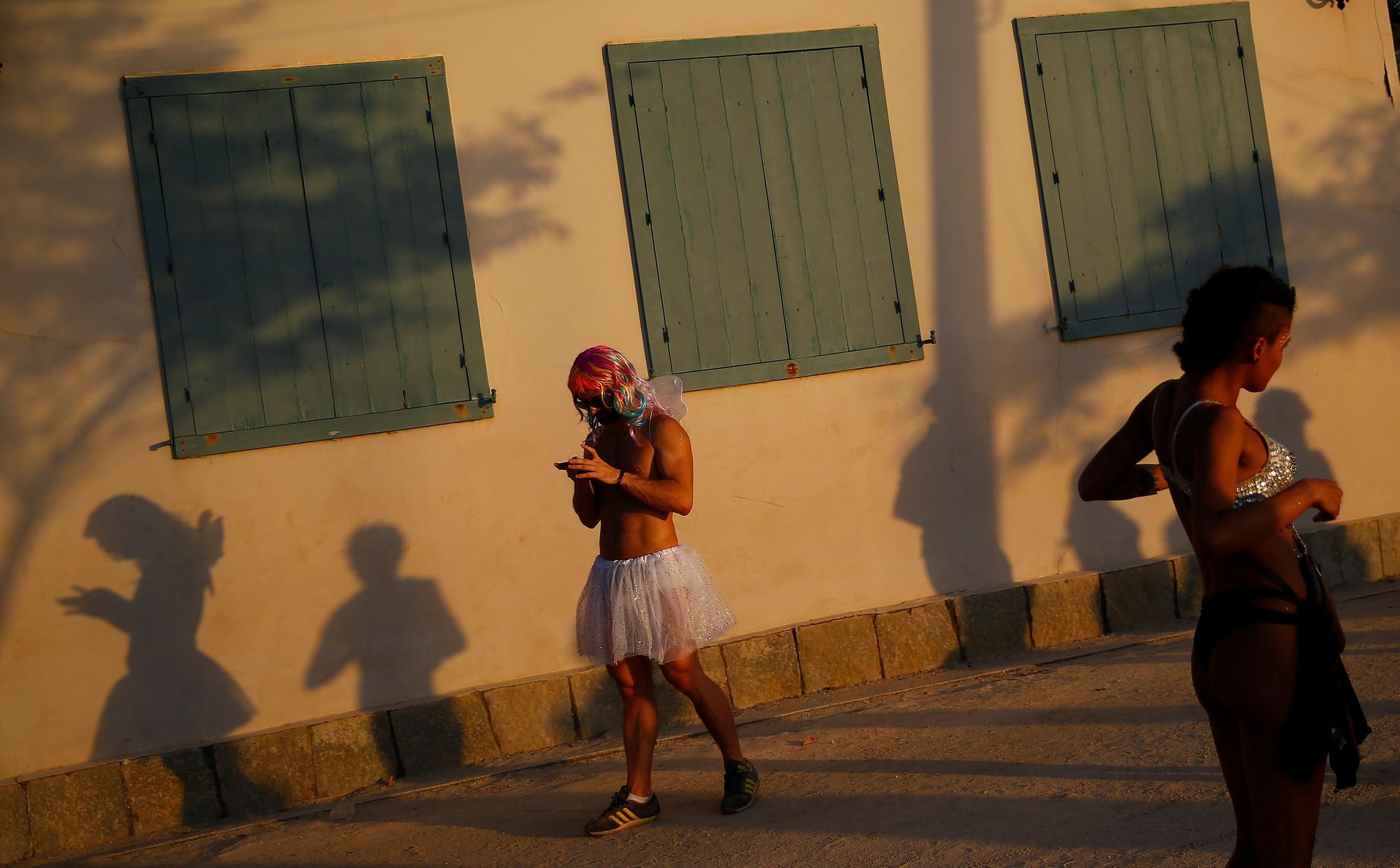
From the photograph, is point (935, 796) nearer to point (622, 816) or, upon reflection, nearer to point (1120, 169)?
point (622, 816)

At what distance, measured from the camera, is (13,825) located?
5.35 meters

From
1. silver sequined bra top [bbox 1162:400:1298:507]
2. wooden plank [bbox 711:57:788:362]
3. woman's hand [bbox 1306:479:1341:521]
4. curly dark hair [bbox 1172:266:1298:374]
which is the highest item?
wooden plank [bbox 711:57:788:362]

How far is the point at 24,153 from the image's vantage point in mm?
5715

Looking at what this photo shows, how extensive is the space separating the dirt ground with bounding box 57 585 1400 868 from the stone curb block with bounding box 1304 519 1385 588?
774 mm

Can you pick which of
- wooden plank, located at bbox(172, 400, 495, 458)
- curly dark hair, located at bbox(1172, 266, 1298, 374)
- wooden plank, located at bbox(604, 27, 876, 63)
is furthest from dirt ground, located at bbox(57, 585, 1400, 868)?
wooden plank, located at bbox(604, 27, 876, 63)

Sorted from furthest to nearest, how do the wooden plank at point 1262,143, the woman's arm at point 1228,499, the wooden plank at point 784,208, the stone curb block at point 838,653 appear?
the wooden plank at point 1262,143, the wooden plank at point 784,208, the stone curb block at point 838,653, the woman's arm at point 1228,499

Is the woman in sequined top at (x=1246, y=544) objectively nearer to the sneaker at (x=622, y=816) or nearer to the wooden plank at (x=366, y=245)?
the sneaker at (x=622, y=816)

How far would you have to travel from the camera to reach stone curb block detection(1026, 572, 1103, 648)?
6555mm

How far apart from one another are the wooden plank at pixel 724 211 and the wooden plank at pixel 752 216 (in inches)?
0.4

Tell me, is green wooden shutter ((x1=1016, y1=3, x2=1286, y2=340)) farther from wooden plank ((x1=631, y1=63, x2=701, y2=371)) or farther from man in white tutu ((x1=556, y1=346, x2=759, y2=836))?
man in white tutu ((x1=556, y1=346, x2=759, y2=836))

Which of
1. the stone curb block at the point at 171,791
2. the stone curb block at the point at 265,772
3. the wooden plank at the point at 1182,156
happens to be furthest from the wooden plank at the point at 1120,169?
the stone curb block at the point at 171,791

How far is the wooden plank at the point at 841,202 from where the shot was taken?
654 centimetres

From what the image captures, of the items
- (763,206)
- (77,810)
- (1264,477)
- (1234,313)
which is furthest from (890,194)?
(77,810)

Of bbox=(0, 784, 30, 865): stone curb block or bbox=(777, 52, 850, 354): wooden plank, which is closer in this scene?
bbox=(0, 784, 30, 865): stone curb block
